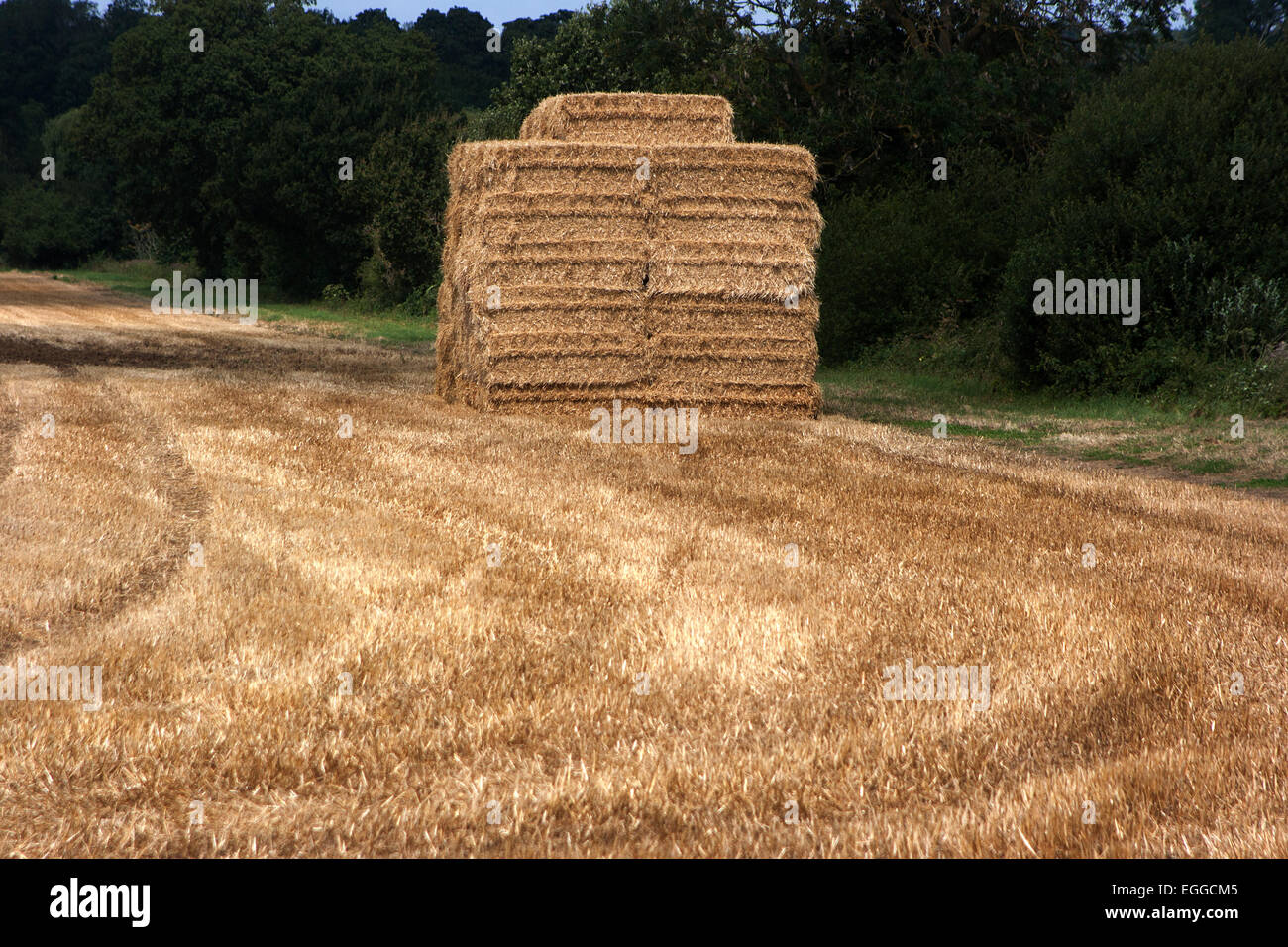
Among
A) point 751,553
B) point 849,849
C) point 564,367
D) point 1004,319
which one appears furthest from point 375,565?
point 1004,319

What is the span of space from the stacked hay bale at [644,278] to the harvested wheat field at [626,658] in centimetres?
430

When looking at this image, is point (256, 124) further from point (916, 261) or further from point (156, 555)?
point (156, 555)

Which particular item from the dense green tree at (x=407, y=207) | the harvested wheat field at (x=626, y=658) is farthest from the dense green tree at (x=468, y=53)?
the harvested wheat field at (x=626, y=658)

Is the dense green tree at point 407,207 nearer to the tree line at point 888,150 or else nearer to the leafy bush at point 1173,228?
the tree line at point 888,150

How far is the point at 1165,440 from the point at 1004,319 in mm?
4867

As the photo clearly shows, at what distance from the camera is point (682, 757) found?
384cm

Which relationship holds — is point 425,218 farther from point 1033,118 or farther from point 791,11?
point 1033,118

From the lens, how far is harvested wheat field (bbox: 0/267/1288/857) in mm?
3473

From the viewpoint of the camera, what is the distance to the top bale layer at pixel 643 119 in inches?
577

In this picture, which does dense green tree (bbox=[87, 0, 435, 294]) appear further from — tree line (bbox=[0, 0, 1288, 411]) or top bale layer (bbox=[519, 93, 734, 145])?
top bale layer (bbox=[519, 93, 734, 145])

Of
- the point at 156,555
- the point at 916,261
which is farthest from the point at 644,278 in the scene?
the point at 916,261

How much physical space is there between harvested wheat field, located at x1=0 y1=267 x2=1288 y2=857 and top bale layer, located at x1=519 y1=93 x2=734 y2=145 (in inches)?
262

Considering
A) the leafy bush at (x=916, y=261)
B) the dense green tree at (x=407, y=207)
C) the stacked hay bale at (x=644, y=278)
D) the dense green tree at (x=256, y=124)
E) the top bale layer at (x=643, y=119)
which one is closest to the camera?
the stacked hay bale at (x=644, y=278)

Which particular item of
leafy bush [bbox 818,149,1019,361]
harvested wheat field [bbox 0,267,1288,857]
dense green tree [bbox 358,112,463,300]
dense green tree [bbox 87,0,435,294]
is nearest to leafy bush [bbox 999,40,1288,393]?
leafy bush [bbox 818,149,1019,361]
